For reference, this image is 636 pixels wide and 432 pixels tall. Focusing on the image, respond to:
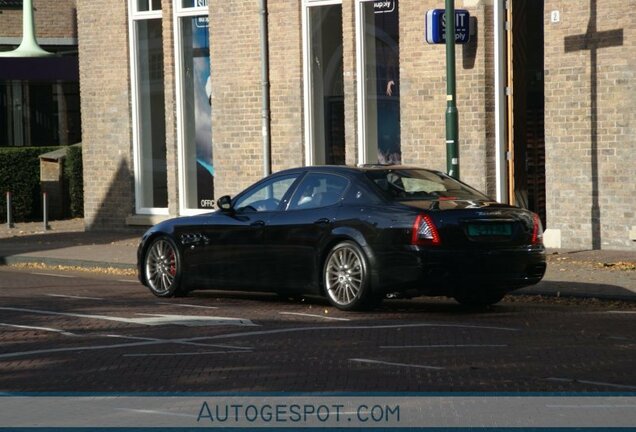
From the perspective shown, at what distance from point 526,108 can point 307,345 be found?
10948 mm

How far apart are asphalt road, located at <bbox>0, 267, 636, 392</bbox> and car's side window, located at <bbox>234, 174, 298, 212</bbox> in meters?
1.04

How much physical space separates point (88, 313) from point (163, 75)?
12.3 metres

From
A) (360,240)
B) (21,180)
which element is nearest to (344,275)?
(360,240)

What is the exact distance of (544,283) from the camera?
51.4 ft

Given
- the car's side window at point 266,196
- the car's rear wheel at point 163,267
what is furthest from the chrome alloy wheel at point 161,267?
the car's side window at point 266,196

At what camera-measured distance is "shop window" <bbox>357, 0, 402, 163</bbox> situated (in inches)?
859

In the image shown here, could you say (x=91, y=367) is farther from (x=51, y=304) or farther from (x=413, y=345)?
(x=51, y=304)

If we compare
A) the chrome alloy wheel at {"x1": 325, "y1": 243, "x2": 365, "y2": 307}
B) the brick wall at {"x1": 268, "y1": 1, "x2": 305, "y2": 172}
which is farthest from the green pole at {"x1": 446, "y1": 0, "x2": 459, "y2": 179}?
the brick wall at {"x1": 268, "y1": 1, "x2": 305, "y2": 172}

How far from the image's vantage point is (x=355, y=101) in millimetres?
22250

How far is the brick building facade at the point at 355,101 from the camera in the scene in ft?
62.8

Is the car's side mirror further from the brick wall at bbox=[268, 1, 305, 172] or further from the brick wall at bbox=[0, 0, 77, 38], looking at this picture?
the brick wall at bbox=[0, 0, 77, 38]

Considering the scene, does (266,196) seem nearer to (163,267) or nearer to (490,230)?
(163,267)

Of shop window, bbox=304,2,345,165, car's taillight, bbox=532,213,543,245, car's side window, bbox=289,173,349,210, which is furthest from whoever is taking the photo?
shop window, bbox=304,2,345,165

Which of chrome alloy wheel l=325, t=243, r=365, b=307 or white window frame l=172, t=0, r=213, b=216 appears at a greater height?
white window frame l=172, t=0, r=213, b=216
